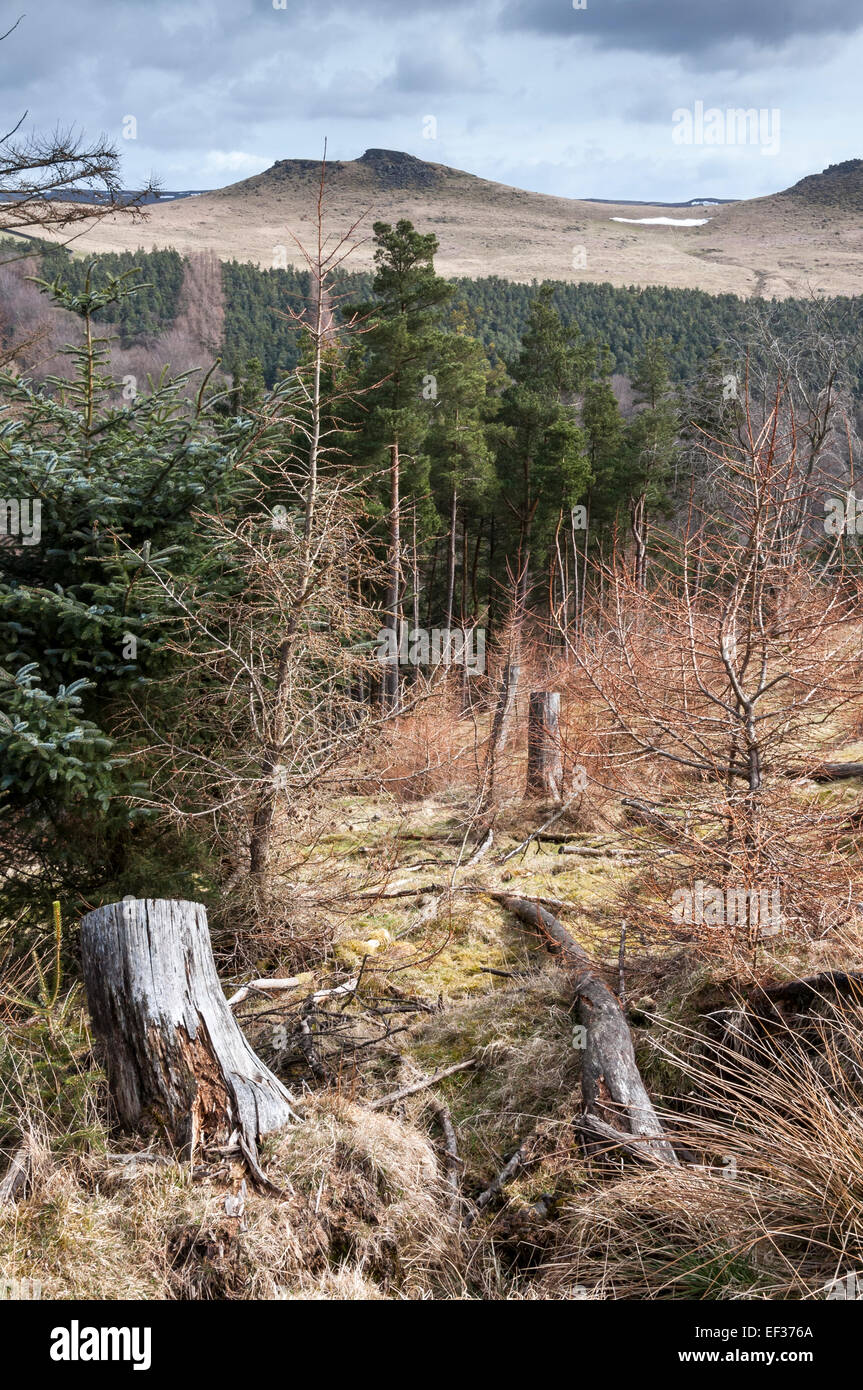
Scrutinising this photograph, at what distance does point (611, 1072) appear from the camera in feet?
→ 13.3

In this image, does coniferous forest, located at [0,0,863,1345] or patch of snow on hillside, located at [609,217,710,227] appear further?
patch of snow on hillside, located at [609,217,710,227]

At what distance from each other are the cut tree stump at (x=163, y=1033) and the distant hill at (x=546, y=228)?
93.2m

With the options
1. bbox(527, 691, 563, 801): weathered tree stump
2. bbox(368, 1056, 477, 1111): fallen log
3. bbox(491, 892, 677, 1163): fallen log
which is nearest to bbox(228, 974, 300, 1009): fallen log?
bbox(368, 1056, 477, 1111): fallen log

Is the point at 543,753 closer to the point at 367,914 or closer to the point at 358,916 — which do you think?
the point at 367,914

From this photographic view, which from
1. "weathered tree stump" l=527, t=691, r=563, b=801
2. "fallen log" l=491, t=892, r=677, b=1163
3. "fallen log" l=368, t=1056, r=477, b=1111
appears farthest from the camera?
"weathered tree stump" l=527, t=691, r=563, b=801

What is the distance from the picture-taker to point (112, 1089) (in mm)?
3576

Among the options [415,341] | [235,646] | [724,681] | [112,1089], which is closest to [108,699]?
[235,646]

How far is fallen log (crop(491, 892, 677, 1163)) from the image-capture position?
373 cm

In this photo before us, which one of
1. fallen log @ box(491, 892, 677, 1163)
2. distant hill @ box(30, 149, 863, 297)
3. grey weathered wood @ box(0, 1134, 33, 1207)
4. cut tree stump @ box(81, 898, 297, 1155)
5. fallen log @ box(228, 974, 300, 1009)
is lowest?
fallen log @ box(228, 974, 300, 1009)

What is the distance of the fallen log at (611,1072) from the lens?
373 cm

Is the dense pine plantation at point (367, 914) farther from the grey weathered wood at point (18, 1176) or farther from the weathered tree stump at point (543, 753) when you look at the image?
the weathered tree stump at point (543, 753)

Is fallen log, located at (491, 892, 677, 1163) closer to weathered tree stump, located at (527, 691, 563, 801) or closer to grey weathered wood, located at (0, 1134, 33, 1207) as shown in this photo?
grey weathered wood, located at (0, 1134, 33, 1207)

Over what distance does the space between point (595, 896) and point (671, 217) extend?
204 meters

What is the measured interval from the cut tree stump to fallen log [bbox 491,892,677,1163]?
140 cm
